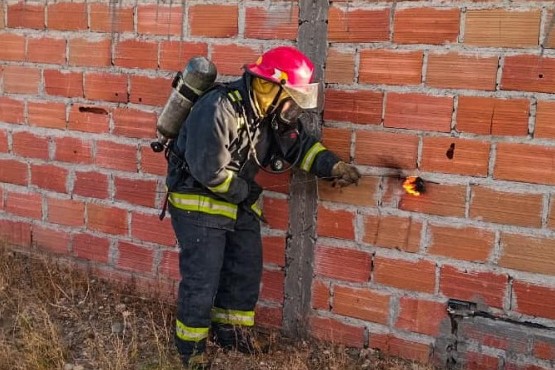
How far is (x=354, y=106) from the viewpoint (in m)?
3.12

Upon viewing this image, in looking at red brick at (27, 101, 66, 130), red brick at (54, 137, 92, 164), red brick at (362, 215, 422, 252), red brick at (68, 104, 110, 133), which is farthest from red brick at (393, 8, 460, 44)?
red brick at (27, 101, 66, 130)

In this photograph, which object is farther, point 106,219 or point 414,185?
point 106,219

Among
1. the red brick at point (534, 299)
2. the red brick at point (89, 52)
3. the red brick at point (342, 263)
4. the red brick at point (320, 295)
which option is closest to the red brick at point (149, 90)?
the red brick at point (89, 52)

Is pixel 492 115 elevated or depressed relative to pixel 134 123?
elevated

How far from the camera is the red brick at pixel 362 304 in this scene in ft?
10.5

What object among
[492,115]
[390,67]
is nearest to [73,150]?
[390,67]

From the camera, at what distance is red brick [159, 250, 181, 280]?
12.3 ft

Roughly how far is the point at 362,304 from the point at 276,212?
680mm

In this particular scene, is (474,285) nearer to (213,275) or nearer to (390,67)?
(390,67)

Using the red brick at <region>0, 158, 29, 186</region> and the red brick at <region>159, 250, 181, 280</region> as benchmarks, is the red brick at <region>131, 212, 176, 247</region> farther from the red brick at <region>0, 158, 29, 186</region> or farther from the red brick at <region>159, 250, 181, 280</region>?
the red brick at <region>0, 158, 29, 186</region>

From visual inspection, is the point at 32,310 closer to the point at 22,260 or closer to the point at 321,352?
the point at 22,260

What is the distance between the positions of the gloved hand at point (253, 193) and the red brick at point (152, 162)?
2.50 ft

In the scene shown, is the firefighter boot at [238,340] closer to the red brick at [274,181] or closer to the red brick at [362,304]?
the red brick at [362,304]

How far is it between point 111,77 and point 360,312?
6.76 ft
